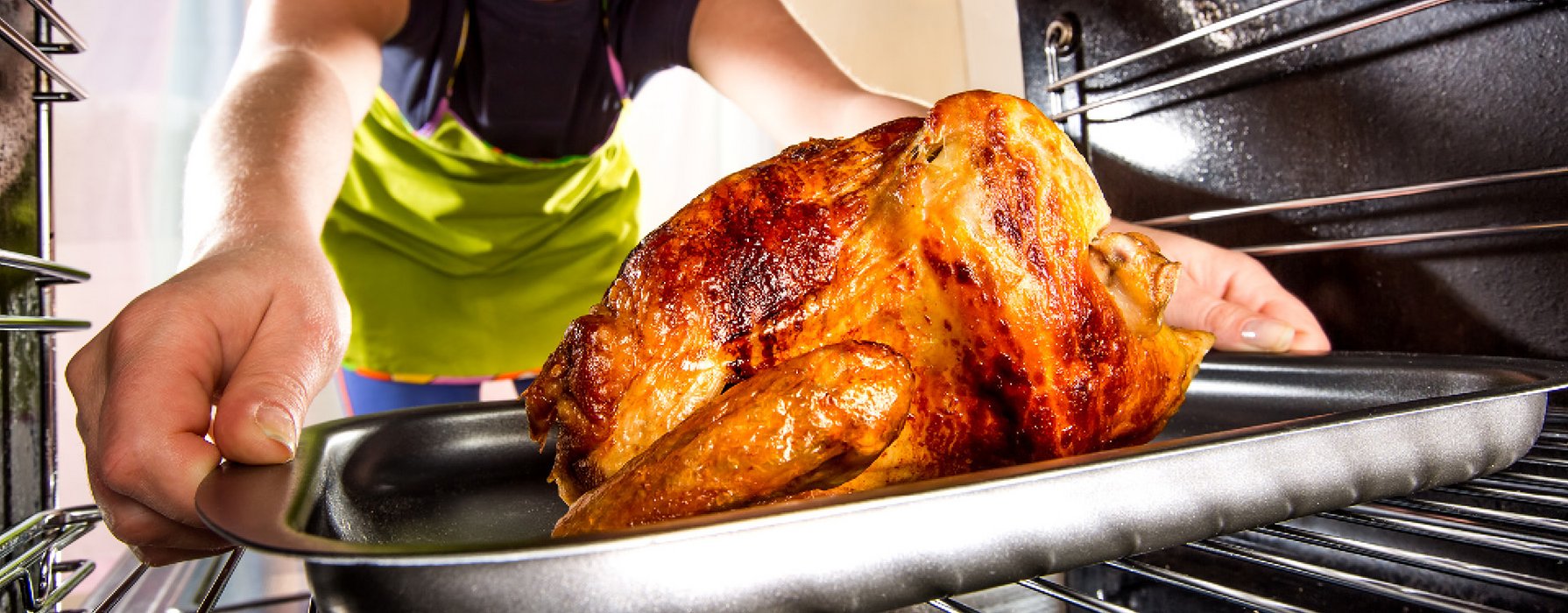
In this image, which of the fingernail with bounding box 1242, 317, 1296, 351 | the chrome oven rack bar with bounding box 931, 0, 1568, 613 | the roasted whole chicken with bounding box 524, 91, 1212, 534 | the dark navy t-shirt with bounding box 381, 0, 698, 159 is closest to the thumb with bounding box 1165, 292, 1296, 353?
the fingernail with bounding box 1242, 317, 1296, 351

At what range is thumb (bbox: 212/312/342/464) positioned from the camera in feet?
1.94

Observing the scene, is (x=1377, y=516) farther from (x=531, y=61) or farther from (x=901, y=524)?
(x=531, y=61)

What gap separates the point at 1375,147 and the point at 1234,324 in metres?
0.27

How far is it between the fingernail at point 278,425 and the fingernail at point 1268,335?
0.91 metres

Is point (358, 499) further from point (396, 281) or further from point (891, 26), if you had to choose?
point (891, 26)

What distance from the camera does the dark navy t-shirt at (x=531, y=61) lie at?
158 centimetres

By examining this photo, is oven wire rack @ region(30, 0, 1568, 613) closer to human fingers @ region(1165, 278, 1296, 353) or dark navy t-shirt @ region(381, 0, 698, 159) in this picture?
human fingers @ region(1165, 278, 1296, 353)

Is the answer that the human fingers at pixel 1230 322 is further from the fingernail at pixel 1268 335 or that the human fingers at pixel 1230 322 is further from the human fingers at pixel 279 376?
the human fingers at pixel 279 376

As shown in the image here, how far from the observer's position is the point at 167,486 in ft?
1.91

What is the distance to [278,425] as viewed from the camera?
60 cm

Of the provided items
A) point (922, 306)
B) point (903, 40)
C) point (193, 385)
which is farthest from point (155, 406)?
point (903, 40)

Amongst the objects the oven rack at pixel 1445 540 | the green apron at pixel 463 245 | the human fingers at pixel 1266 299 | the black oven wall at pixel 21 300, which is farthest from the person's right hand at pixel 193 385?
the green apron at pixel 463 245

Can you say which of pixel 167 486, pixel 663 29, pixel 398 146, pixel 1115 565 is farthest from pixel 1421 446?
pixel 398 146

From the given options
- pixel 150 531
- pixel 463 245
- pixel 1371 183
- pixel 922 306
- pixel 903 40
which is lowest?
pixel 150 531
